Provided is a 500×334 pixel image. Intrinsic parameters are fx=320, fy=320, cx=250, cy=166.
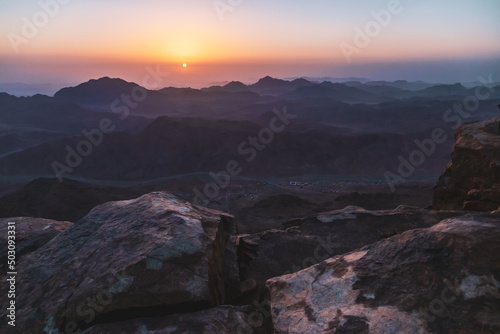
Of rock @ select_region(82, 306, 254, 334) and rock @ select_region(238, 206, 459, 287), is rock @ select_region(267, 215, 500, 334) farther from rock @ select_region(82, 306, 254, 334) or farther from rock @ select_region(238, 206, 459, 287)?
rock @ select_region(238, 206, 459, 287)

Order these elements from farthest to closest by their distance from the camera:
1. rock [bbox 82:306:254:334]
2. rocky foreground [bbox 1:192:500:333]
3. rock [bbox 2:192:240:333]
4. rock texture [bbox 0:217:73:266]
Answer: rock texture [bbox 0:217:73:266], rock [bbox 2:192:240:333], rock [bbox 82:306:254:334], rocky foreground [bbox 1:192:500:333]

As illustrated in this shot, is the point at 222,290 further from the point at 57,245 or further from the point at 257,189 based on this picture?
the point at 257,189

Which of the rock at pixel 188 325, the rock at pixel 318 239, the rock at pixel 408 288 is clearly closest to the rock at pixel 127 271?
the rock at pixel 188 325

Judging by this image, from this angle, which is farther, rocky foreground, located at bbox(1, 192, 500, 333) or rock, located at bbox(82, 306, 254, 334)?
rock, located at bbox(82, 306, 254, 334)

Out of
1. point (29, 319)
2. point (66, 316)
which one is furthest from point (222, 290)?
point (29, 319)

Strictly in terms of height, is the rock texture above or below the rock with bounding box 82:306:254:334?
above

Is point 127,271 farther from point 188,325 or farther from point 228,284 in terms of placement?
point 228,284

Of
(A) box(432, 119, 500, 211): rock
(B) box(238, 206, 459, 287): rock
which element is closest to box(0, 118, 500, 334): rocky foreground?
(B) box(238, 206, 459, 287): rock

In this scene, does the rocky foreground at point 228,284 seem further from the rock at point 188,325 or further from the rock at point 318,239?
the rock at point 318,239

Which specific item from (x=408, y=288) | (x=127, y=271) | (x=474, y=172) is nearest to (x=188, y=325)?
(x=127, y=271)
